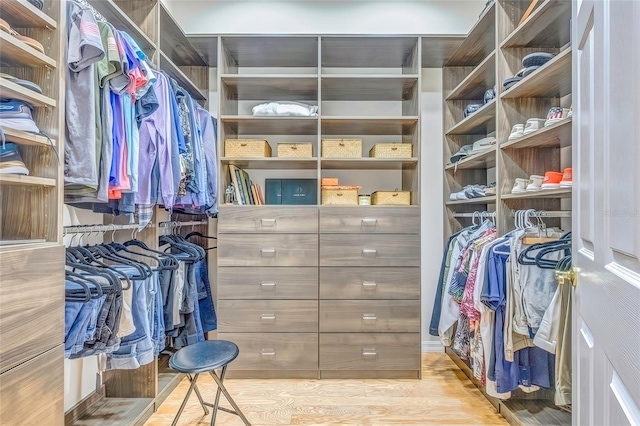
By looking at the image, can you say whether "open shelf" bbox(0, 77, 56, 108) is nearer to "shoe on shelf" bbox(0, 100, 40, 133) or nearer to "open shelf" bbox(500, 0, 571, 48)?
"shoe on shelf" bbox(0, 100, 40, 133)

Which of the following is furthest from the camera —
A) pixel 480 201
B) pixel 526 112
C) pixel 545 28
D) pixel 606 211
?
pixel 480 201

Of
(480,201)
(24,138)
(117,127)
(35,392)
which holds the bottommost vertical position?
(35,392)

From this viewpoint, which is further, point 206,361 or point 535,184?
point 535,184

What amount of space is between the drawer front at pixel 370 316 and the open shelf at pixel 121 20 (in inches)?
73.8

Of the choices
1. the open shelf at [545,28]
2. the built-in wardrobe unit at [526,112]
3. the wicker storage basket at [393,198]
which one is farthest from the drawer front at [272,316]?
the open shelf at [545,28]

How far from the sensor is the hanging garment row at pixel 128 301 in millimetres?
1346

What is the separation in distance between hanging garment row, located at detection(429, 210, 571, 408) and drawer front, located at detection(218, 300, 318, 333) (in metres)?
0.96

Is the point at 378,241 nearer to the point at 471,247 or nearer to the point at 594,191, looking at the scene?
the point at 471,247

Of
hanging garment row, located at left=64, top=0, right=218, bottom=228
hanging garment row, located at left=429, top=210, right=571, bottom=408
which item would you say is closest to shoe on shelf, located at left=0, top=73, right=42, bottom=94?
hanging garment row, located at left=64, top=0, right=218, bottom=228

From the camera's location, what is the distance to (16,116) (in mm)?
1162

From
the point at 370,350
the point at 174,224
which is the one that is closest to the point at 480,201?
the point at 370,350

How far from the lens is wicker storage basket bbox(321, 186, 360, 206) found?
2602mm

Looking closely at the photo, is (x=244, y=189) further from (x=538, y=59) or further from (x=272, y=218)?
(x=538, y=59)

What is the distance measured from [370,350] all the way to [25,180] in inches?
83.8
